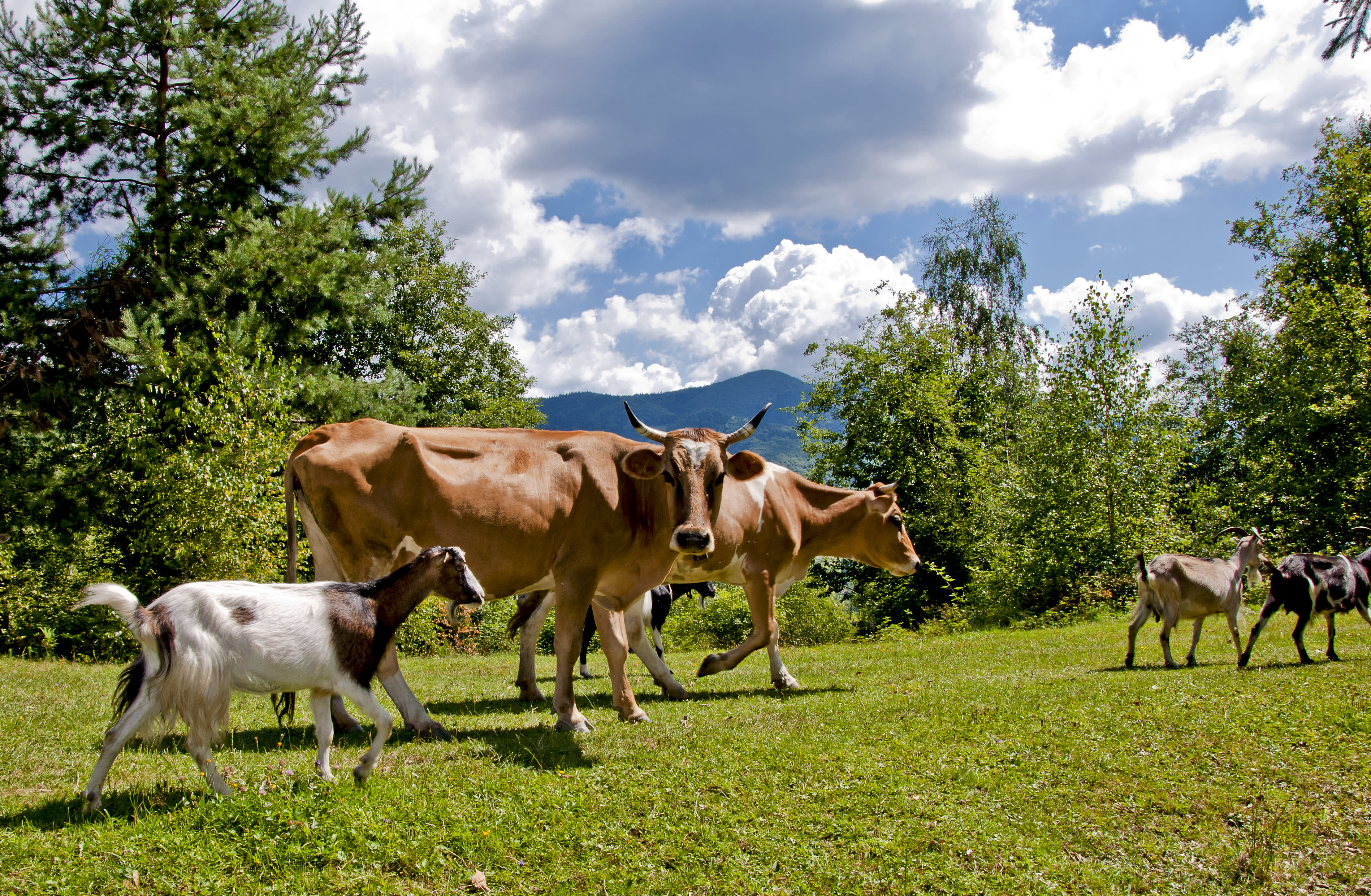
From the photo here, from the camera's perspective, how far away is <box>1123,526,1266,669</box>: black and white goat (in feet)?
35.6

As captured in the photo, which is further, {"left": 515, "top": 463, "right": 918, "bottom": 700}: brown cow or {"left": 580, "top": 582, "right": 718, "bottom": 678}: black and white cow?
{"left": 580, "top": 582, "right": 718, "bottom": 678}: black and white cow

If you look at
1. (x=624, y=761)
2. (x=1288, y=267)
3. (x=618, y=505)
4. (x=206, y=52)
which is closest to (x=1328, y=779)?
(x=624, y=761)

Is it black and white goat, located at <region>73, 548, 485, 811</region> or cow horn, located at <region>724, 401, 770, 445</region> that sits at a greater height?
cow horn, located at <region>724, 401, 770, 445</region>

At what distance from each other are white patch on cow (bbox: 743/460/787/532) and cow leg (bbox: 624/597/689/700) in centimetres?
218

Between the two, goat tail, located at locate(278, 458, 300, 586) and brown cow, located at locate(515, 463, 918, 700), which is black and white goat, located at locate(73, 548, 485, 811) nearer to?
goat tail, located at locate(278, 458, 300, 586)

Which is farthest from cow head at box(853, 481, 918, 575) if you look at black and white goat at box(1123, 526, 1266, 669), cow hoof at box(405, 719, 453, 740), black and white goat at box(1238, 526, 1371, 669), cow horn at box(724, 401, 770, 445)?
cow hoof at box(405, 719, 453, 740)

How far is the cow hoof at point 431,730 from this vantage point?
6969 mm

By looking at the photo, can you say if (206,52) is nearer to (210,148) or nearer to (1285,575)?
(210,148)

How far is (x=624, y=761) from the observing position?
6.34m

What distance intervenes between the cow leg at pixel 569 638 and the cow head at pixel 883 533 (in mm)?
6024

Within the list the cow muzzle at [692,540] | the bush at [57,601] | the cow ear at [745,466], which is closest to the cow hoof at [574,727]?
the cow muzzle at [692,540]

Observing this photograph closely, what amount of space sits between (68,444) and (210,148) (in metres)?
7.40

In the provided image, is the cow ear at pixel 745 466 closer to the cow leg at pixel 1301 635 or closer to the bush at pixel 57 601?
the cow leg at pixel 1301 635

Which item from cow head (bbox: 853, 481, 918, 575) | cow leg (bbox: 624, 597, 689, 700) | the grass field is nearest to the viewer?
the grass field
